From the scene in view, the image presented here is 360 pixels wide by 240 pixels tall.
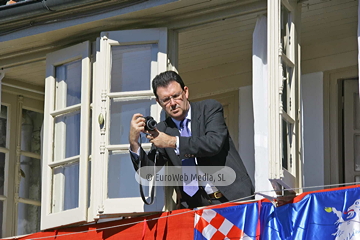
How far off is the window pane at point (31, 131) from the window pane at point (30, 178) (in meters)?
0.13

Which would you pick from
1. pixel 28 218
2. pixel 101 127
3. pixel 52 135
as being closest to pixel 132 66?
pixel 101 127

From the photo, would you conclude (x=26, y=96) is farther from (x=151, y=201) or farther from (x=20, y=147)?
(x=151, y=201)

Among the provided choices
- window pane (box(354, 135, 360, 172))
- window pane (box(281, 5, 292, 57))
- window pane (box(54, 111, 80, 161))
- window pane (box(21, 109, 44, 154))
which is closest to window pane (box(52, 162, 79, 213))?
window pane (box(54, 111, 80, 161))

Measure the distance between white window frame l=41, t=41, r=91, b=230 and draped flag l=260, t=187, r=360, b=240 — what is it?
6.44 feet

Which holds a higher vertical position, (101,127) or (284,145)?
(101,127)

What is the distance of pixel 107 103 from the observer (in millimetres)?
8602

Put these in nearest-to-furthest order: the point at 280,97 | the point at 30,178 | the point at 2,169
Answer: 1. the point at 280,97
2. the point at 2,169
3. the point at 30,178

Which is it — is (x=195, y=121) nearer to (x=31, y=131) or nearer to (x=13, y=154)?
(x=13, y=154)

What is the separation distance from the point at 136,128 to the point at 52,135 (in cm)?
178

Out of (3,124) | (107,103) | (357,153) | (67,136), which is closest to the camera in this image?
(107,103)

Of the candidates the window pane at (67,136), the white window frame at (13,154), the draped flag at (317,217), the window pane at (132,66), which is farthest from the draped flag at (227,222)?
the white window frame at (13,154)

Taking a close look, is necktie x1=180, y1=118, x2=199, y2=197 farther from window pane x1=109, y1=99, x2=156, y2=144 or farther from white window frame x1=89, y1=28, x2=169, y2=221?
window pane x1=109, y1=99, x2=156, y2=144

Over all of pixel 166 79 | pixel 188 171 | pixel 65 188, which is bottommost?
pixel 65 188

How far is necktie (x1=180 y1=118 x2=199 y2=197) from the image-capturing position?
313 inches
